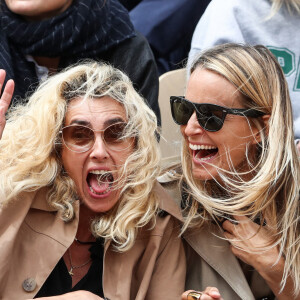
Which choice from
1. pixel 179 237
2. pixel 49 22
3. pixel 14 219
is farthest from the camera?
pixel 49 22

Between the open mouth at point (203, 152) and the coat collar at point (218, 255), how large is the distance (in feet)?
0.93

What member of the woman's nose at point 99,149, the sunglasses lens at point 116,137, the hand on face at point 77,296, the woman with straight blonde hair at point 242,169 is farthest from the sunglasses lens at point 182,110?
the hand on face at point 77,296

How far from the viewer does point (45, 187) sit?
9.21ft

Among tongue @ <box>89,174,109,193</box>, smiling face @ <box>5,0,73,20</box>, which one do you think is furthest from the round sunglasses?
smiling face @ <box>5,0,73,20</box>

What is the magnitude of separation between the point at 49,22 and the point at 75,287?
1199mm

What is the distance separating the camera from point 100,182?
108 inches

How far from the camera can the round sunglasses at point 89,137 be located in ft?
9.00

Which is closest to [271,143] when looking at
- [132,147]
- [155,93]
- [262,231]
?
[262,231]

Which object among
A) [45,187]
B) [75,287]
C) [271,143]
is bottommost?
[75,287]

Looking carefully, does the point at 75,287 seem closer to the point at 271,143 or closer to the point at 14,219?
the point at 14,219

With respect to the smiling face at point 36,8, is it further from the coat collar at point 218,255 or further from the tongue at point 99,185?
the coat collar at point 218,255

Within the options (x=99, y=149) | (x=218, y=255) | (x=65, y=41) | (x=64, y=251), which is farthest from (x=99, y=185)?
(x=65, y=41)

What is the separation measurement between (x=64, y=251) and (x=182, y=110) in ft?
2.23

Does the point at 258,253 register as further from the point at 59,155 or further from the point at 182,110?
the point at 59,155
